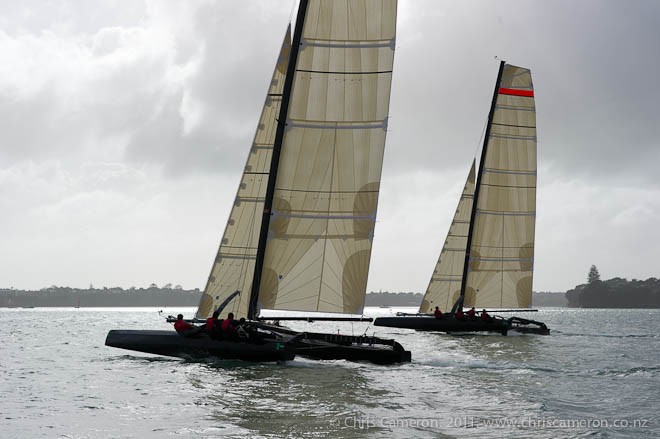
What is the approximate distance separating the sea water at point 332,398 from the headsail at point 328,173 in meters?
2.99

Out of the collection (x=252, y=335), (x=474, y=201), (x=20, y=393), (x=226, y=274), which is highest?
(x=474, y=201)

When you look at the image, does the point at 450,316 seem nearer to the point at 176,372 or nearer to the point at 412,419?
the point at 176,372

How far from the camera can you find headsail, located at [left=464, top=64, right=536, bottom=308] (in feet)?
160

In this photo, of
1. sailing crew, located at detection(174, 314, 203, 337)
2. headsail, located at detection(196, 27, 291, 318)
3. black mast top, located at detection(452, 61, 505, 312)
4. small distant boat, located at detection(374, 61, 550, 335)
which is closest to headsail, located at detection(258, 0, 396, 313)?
headsail, located at detection(196, 27, 291, 318)

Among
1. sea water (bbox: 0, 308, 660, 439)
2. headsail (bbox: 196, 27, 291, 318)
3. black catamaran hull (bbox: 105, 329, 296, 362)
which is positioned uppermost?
headsail (bbox: 196, 27, 291, 318)

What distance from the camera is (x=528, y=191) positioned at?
49.0m

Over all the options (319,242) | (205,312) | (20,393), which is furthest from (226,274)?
(20,393)

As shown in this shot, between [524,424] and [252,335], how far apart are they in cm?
1072

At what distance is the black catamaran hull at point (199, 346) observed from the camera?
24.7 metres

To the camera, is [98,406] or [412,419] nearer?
[412,419]

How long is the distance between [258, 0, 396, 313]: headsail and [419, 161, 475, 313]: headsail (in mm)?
24886

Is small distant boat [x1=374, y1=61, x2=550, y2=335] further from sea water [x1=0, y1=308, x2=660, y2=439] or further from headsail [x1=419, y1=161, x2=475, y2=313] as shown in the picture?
sea water [x1=0, y1=308, x2=660, y2=439]

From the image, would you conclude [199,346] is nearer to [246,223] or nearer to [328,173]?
[246,223]

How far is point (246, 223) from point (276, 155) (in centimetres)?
285
